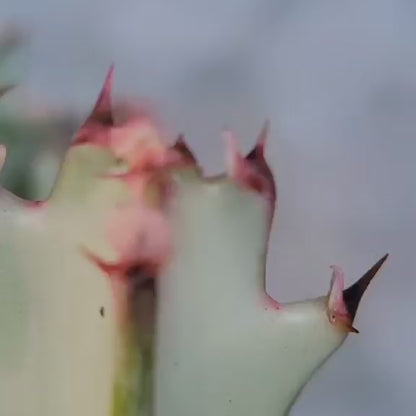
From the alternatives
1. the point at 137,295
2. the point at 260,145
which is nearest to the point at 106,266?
the point at 137,295

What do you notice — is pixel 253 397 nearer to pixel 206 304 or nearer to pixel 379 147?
pixel 206 304

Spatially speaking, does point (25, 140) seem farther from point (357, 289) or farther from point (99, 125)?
point (357, 289)

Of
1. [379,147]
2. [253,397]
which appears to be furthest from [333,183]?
[253,397]

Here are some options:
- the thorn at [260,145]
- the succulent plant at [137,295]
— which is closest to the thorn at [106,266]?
the succulent plant at [137,295]

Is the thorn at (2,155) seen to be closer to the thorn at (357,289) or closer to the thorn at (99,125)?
the thorn at (99,125)

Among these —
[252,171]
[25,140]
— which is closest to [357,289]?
[252,171]
